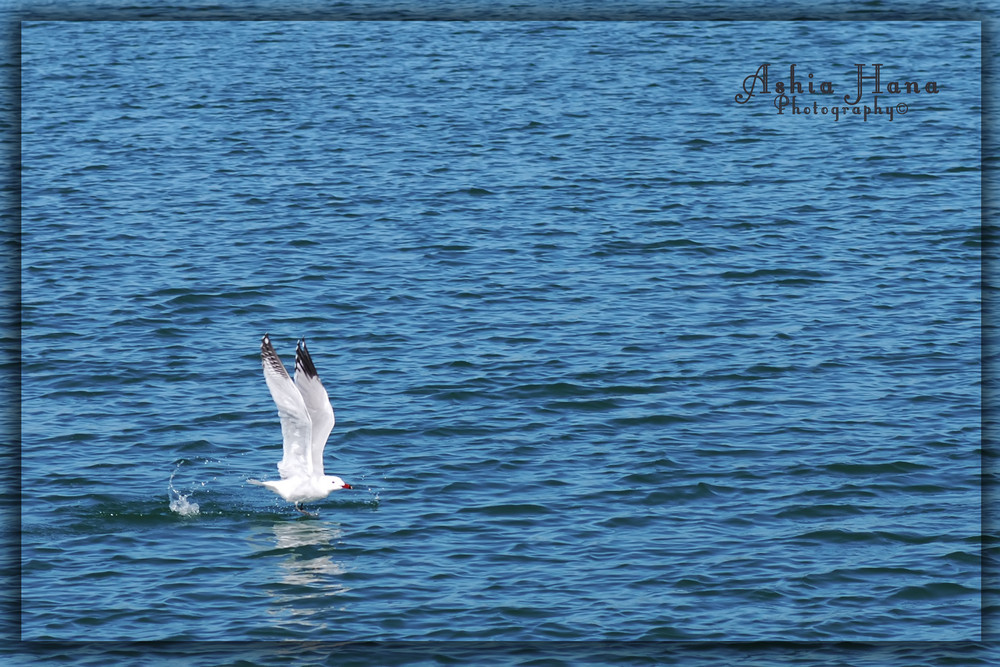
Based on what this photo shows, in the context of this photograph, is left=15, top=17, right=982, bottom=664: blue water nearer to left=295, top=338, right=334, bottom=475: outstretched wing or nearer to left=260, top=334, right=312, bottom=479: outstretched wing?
left=260, top=334, right=312, bottom=479: outstretched wing

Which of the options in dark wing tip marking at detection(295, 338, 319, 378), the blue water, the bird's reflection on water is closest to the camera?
the bird's reflection on water

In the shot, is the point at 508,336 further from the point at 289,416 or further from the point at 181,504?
the point at 289,416

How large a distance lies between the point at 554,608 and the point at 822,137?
2442cm

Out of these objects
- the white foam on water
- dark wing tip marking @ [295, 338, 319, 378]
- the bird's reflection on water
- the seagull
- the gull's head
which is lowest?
the bird's reflection on water

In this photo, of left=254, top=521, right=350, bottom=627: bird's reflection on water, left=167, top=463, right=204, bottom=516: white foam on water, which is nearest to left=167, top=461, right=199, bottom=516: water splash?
left=167, top=463, right=204, bottom=516: white foam on water

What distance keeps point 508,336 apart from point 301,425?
337 inches

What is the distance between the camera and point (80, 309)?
29.5 metres

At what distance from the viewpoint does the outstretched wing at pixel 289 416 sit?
19.2 m

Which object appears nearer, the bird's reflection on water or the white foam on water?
the bird's reflection on water

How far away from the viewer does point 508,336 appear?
27906mm

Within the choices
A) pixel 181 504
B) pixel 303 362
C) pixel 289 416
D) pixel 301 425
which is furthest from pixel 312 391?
pixel 181 504

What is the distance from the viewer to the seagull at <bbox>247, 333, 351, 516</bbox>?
19.3 metres

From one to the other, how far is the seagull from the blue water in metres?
0.74

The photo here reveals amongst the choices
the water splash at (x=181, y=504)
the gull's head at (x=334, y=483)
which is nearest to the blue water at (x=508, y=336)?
the water splash at (x=181, y=504)
